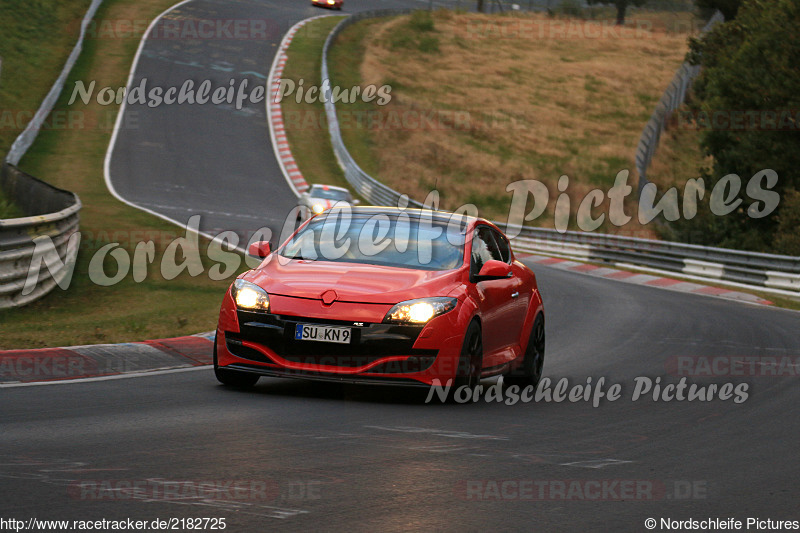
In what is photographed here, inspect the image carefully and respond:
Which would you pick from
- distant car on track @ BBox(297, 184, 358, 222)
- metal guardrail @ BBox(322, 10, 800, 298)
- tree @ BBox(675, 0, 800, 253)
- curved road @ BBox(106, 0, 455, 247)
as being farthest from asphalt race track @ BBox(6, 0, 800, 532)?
tree @ BBox(675, 0, 800, 253)

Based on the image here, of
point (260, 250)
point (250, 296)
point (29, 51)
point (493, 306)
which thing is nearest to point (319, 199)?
point (260, 250)

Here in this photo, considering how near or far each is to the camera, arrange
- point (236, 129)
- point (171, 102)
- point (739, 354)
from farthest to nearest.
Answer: point (171, 102) → point (236, 129) → point (739, 354)

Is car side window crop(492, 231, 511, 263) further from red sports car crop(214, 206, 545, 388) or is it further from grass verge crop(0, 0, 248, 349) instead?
grass verge crop(0, 0, 248, 349)

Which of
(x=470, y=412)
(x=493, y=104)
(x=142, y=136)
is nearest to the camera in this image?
(x=470, y=412)

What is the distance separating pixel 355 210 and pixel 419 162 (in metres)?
41.8

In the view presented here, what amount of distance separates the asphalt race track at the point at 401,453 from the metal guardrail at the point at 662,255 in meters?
13.7

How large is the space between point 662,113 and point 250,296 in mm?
47457

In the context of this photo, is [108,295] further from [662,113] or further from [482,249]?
[662,113]

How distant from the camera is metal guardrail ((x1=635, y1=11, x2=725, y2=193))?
49.0 meters

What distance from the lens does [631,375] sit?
39.1 ft

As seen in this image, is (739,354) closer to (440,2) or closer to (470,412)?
(470,412)

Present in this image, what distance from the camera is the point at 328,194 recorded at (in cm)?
3319

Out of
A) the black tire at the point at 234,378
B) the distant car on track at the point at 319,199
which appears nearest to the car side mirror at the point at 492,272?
the black tire at the point at 234,378

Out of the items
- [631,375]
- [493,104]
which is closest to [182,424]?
[631,375]
